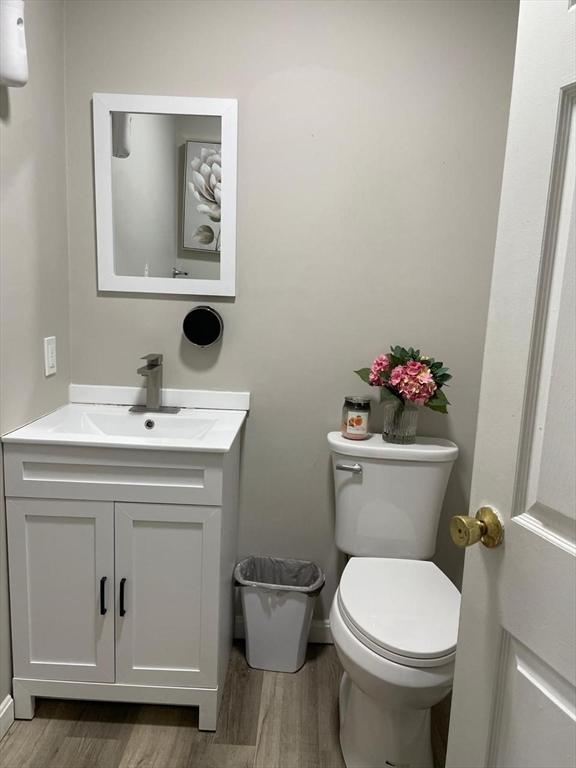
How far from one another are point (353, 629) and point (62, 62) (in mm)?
1993

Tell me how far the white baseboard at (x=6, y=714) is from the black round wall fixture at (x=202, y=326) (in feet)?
4.14

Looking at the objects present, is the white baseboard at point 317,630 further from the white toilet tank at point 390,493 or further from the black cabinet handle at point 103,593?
the black cabinet handle at point 103,593

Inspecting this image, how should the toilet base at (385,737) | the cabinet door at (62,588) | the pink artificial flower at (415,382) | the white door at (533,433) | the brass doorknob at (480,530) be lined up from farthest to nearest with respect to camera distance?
the pink artificial flower at (415,382)
the cabinet door at (62,588)
the toilet base at (385,737)
the brass doorknob at (480,530)
the white door at (533,433)

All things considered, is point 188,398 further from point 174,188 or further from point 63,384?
point 174,188

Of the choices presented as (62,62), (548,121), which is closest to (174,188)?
(62,62)

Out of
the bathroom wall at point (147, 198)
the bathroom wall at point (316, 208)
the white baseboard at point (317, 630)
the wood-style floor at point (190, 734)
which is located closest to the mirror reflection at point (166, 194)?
the bathroom wall at point (147, 198)

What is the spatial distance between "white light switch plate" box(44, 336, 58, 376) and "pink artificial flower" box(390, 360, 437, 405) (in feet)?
3.76

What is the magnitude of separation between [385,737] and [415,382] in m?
1.03

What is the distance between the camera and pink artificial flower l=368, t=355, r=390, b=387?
1.92 metres

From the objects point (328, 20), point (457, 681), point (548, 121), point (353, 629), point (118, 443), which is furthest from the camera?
point (328, 20)

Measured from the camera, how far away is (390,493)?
1.91 metres

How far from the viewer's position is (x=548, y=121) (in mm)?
727

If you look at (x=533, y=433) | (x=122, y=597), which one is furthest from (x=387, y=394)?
(x=533, y=433)

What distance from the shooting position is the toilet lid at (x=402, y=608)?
1375mm
